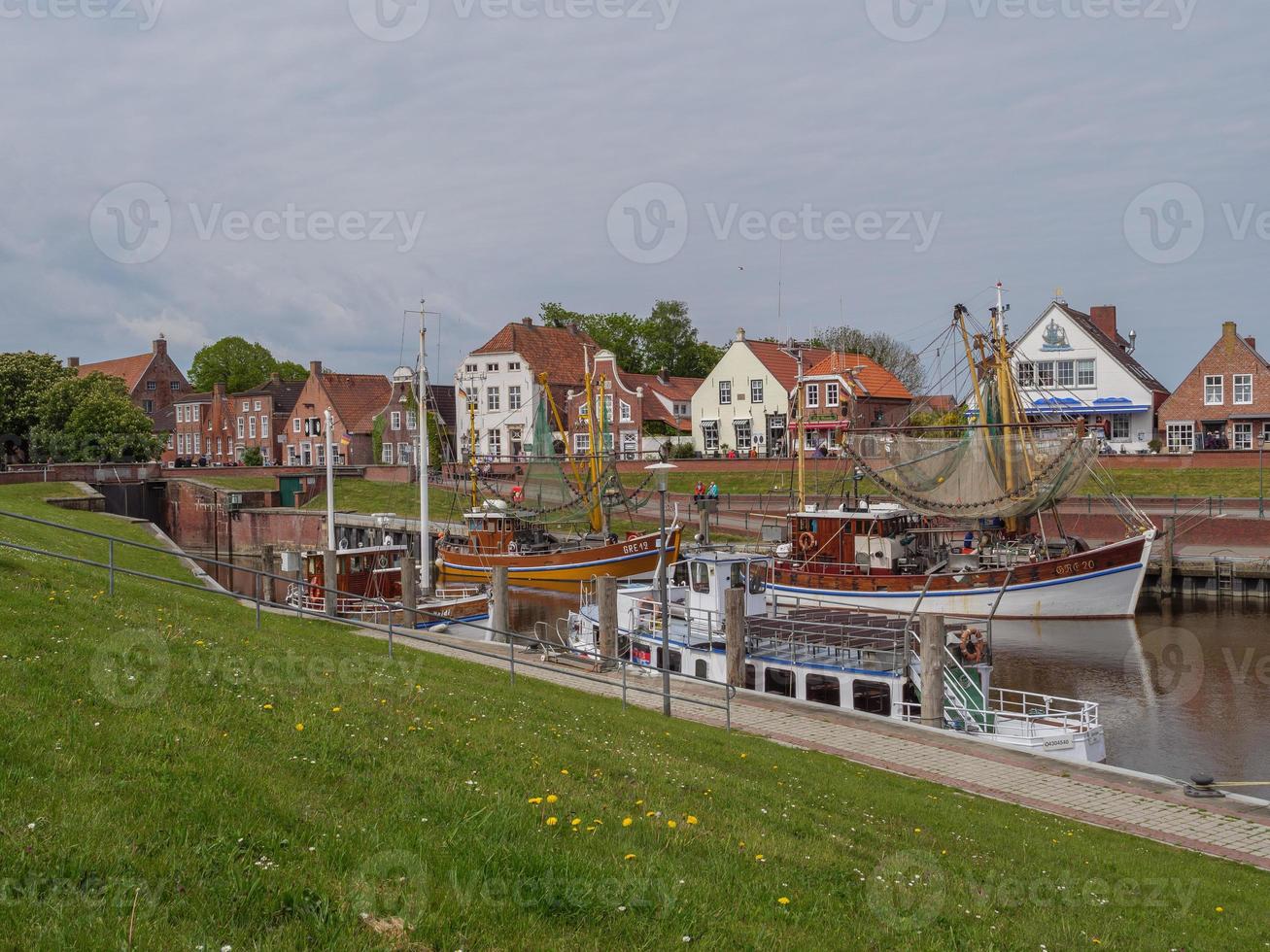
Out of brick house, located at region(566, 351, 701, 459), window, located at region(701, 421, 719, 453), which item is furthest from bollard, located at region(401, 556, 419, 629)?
window, located at region(701, 421, 719, 453)

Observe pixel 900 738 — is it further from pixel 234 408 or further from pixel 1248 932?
pixel 234 408

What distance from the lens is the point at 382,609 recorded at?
3312 centimetres

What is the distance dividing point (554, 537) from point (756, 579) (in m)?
28.4

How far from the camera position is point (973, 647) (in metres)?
24.0

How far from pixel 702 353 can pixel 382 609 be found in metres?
85.2

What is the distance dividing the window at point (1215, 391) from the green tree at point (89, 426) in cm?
7746

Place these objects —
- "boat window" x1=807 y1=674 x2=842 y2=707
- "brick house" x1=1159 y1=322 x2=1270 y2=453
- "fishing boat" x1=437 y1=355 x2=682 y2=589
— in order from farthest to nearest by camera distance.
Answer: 1. "brick house" x1=1159 y1=322 x2=1270 y2=453
2. "fishing boat" x1=437 y1=355 x2=682 y2=589
3. "boat window" x1=807 y1=674 x2=842 y2=707

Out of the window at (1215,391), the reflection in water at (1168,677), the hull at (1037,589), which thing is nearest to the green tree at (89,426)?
the hull at (1037,589)

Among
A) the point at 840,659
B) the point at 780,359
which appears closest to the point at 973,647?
the point at 840,659

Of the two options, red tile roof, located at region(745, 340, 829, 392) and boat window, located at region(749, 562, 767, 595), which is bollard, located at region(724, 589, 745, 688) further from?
red tile roof, located at region(745, 340, 829, 392)

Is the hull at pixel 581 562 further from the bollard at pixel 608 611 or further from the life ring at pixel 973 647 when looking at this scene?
the life ring at pixel 973 647

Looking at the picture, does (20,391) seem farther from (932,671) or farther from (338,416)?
(932,671)

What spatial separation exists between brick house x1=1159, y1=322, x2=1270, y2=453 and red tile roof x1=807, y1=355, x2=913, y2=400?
770 inches

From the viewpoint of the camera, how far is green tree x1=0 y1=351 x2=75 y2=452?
87250mm
